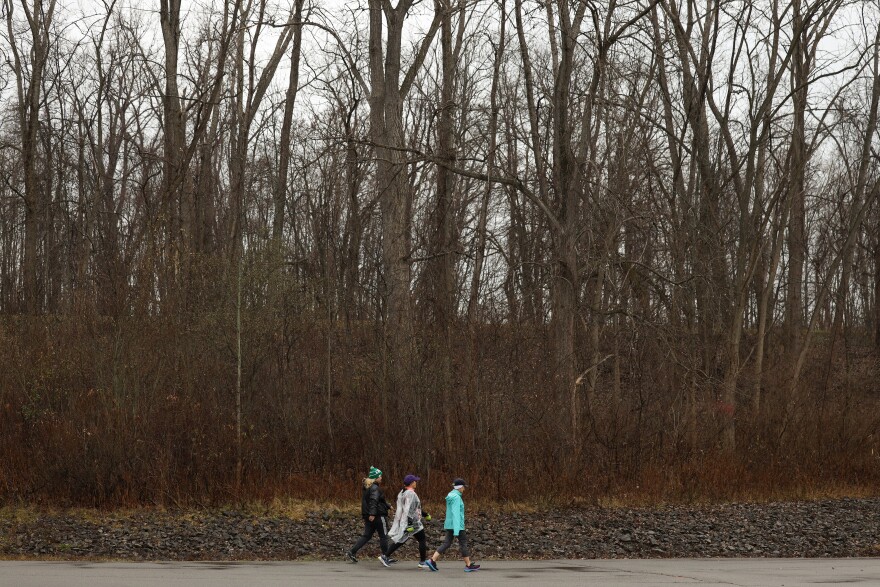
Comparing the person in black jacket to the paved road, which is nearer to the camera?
the paved road

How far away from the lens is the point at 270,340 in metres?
22.6

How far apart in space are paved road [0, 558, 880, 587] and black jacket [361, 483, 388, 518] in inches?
28.5

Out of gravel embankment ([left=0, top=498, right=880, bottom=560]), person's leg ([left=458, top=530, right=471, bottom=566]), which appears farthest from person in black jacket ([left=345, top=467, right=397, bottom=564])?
person's leg ([left=458, top=530, right=471, bottom=566])

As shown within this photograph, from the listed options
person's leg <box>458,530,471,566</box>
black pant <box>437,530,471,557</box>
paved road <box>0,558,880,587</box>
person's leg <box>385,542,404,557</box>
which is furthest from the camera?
person's leg <box>385,542,404,557</box>

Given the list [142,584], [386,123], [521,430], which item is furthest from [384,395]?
[142,584]

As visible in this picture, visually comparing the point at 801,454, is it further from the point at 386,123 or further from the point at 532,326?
the point at 386,123

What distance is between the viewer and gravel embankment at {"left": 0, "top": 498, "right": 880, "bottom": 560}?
15.0 m

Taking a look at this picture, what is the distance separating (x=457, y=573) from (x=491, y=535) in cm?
293

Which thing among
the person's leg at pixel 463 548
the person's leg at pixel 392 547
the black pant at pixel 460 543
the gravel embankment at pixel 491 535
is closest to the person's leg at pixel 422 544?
the person's leg at pixel 392 547

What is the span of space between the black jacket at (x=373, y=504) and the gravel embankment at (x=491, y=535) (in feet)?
3.74

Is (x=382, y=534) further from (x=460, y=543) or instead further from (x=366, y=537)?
(x=460, y=543)

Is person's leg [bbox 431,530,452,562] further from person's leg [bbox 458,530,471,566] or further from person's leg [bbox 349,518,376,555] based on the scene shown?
person's leg [bbox 349,518,376,555]

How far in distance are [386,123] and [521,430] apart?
26.1 ft

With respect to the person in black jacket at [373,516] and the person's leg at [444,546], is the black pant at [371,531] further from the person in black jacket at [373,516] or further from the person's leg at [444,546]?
the person's leg at [444,546]
